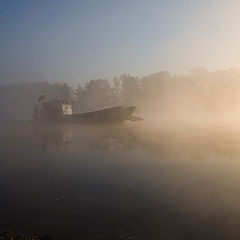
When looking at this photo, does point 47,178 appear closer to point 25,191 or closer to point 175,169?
point 25,191

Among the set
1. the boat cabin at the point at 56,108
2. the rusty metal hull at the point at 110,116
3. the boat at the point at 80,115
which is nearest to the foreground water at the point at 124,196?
the rusty metal hull at the point at 110,116

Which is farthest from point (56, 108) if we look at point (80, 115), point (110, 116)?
point (110, 116)

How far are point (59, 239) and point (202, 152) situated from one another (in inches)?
836

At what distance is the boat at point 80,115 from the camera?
2930 inches

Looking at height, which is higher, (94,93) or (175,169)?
(94,93)

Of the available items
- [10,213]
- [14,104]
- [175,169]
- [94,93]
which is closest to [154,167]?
[175,169]

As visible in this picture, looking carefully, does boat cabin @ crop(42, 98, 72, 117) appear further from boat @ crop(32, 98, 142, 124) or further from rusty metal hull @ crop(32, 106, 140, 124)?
rusty metal hull @ crop(32, 106, 140, 124)

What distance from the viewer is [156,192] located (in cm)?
1641

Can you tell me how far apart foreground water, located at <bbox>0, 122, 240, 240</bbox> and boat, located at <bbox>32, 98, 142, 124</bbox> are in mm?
46238

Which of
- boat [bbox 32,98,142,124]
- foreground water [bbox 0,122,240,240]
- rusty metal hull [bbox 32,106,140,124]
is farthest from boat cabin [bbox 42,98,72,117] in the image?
foreground water [bbox 0,122,240,240]

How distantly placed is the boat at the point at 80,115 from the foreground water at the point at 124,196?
46238 mm

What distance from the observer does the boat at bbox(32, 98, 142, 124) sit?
74.4 m

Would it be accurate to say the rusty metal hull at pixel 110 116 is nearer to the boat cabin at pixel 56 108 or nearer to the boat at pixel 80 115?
the boat at pixel 80 115

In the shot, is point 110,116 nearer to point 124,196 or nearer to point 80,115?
point 80,115
